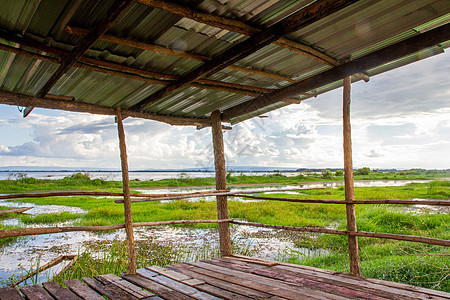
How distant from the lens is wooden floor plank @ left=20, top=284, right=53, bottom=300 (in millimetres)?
2199

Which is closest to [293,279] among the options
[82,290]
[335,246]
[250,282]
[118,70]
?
[250,282]

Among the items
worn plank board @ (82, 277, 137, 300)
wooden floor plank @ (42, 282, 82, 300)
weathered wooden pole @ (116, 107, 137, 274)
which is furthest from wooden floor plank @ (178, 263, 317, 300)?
wooden floor plank @ (42, 282, 82, 300)

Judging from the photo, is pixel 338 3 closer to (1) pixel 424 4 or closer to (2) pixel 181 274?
(1) pixel 424 4

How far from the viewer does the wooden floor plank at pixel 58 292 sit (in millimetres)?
2219

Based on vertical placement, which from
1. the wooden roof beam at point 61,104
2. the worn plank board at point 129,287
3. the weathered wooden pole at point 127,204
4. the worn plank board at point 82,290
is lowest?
the worn plank board at point 129,287

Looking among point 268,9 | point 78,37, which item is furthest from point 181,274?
point 268,9

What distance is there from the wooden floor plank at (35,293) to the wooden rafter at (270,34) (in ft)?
6.84

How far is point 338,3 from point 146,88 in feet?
7.13

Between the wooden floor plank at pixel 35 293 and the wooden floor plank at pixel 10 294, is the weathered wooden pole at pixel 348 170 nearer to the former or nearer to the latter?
the wooden floor plank at pixel 35 293

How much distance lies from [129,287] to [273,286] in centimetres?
121

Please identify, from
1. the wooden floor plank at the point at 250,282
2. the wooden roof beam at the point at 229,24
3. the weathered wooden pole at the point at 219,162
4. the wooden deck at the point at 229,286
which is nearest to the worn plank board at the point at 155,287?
the wooden deck at the point at 229,286

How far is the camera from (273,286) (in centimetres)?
241

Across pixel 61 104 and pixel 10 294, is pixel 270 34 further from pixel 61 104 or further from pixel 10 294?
pixel 10 294

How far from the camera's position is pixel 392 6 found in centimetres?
188
